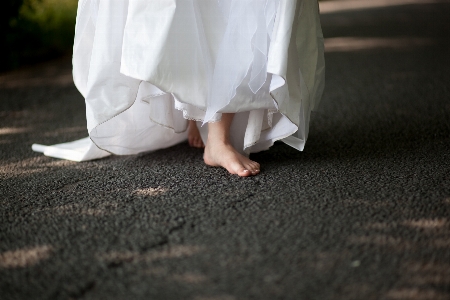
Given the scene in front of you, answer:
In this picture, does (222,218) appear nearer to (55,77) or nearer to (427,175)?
(427,175)

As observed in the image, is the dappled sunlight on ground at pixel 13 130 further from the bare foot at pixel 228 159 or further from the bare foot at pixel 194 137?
the bare foot at pixel 228 159

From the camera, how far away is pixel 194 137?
1.98 meters

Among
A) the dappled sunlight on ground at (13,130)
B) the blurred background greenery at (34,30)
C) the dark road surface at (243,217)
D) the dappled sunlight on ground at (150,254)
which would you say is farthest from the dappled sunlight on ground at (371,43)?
the dappled sunlight on ground at (150,254)

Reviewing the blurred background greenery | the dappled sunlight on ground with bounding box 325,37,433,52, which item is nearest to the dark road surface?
the blurred background greenery

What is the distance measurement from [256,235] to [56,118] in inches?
57.9

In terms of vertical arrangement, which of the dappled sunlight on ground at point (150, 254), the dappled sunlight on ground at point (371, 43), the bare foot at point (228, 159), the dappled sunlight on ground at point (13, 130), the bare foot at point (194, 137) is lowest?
the dappled sunlight on ground at point (371, 43)

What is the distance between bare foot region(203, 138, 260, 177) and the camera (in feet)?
5.42

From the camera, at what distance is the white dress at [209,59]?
5.05ft

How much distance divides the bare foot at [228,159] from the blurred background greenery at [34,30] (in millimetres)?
2229

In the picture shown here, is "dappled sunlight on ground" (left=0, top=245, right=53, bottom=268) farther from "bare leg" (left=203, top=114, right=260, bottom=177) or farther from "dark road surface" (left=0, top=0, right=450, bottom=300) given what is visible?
"bare leg" (left=203, top=114, right=260, bottom=177)

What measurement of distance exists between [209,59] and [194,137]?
420 mm

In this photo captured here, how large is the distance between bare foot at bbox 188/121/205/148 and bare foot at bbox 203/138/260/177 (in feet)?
0.62

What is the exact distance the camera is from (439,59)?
335 cm

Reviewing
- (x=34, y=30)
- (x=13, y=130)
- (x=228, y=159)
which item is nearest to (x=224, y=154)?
(x=228, y=159)
